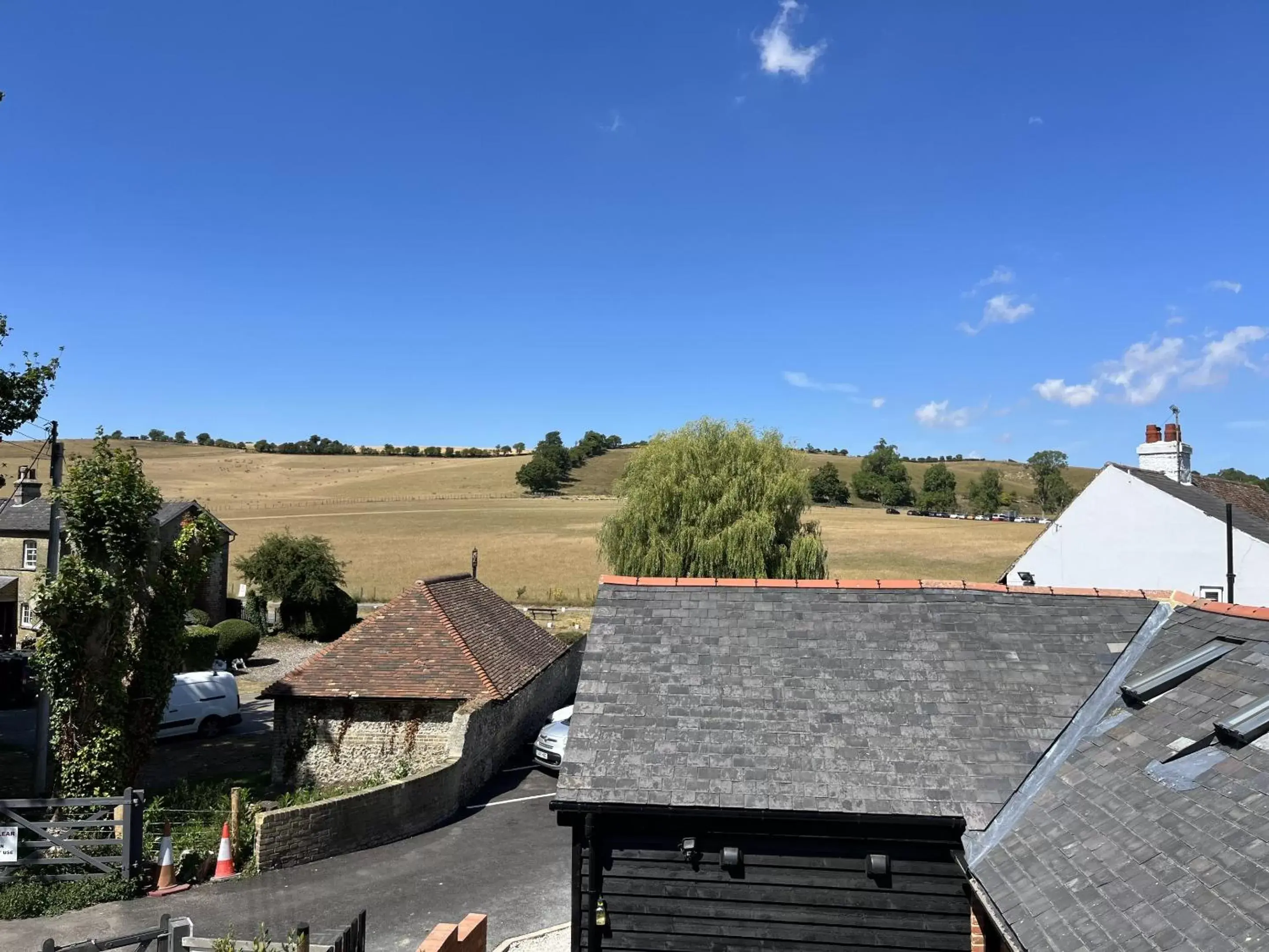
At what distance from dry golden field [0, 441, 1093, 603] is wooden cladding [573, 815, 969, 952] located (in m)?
30.6

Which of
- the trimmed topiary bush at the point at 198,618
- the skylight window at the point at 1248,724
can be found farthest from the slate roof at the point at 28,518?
the skylight window at the point at 1248,724

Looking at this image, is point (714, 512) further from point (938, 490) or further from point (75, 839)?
point (938, 490)

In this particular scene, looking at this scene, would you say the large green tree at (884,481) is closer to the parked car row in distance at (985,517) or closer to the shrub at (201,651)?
the parked car row in distance at (985,517)

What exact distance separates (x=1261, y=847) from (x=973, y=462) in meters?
165

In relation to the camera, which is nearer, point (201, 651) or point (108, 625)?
point (108, 625)

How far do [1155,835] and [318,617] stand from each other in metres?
36.7

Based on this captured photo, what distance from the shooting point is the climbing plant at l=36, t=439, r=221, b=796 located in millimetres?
13297

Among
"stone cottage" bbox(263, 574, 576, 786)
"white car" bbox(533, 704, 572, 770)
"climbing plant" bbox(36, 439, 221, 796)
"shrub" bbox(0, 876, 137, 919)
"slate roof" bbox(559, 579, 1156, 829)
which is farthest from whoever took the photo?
"white car" bbox(533, 704, 572, 770)

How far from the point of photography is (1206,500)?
71.6 ft

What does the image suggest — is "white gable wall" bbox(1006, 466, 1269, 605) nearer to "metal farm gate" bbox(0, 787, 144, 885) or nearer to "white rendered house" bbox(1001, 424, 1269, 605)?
"white rendered house" bbox(1001, 424, 1269, 605)

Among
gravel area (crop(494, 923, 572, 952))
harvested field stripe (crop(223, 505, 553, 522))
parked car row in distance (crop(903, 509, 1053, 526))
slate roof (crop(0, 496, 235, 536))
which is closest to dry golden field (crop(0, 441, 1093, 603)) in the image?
harvested field stripe (crop(223, 505, 553, 522))

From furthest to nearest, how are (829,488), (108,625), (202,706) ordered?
(829,488) → (202,706) → (108,625)

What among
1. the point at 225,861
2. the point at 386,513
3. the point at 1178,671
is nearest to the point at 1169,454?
the point at 1178,671

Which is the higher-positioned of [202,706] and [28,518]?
[28,518]
